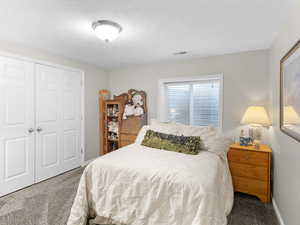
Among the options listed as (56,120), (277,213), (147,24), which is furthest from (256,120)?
(56,120)

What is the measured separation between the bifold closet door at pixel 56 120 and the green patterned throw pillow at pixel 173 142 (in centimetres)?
177

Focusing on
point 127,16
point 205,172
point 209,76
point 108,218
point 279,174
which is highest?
point 127,16

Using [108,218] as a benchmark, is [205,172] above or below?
above

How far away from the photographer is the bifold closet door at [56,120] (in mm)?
2881

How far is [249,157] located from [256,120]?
0.56 metres

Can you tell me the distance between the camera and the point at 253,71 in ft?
9.15

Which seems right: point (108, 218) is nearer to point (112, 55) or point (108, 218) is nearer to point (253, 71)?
point (112, 55)

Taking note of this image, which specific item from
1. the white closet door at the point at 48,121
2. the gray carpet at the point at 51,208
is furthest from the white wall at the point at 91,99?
the gray carpet at the point at 51,208

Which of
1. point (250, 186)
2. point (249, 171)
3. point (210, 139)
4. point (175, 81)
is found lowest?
point (250, 186)

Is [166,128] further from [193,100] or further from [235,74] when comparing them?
[235,74]

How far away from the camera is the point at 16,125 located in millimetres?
2572

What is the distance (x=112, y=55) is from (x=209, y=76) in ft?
6.14

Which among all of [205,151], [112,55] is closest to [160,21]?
[112,55]

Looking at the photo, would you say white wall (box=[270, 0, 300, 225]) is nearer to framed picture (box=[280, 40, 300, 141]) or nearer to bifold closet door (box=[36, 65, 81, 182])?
framed picture (box=[280, 40, 300, 141])
